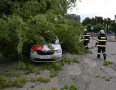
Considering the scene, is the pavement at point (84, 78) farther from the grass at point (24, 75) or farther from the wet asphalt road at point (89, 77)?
the grass at point (24, 75)

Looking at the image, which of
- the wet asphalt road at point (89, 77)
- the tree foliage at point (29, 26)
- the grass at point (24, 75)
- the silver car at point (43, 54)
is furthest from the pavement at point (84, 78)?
the tree foliage at point (29, 26)

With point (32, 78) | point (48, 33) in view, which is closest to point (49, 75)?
point (32, 78)

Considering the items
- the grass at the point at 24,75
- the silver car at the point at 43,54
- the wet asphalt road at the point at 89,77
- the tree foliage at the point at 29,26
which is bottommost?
the wet asphalt road at the point at 89,77

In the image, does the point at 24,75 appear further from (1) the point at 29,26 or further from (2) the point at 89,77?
(2) the point at 89,77

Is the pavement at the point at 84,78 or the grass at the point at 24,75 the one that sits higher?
the grass at the point at 24,75

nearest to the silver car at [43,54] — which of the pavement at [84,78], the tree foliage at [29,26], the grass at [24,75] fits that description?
the grass at [24,75]

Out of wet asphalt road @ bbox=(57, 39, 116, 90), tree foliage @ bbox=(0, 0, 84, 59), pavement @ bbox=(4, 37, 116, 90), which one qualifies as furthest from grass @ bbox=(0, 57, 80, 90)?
tree foliage @ bbox=(0, 0, 84, 59)

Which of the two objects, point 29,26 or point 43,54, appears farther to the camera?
point 43,54

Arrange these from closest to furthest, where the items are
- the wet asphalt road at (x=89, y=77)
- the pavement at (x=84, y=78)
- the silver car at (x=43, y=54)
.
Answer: the pavement at (x=84, y=78) < the wet asphalt road at (x=89, y=77) < the silver car at (x=43, y=54)

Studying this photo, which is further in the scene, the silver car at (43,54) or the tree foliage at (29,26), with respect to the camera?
the silver car at (43,54)

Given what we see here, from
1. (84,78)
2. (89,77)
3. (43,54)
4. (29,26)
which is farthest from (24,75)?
(89,77)

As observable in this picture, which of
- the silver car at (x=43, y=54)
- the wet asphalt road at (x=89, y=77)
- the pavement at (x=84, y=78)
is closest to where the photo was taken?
the pavement at (x=84, y=78)

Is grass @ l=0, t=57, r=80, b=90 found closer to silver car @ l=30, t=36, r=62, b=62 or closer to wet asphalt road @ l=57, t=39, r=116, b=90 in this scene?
silver car @ l=30, t=36, r=62, b=62

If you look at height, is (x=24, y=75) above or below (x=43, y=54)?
below
